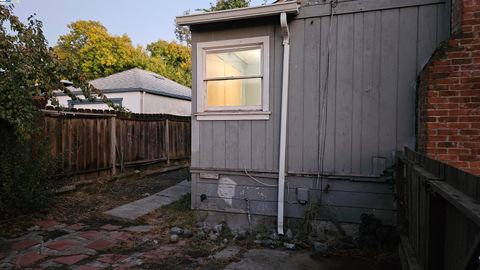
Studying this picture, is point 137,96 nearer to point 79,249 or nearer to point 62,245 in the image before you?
point 62,245

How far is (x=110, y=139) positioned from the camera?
862 cm

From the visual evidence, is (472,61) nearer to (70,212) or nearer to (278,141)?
(278,141)

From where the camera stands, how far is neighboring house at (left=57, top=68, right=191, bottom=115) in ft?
47.0

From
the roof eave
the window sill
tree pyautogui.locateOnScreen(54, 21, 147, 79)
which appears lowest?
the window sill

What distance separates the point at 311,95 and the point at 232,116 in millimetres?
1220

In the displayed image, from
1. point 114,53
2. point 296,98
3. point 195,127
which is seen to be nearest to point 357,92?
point 296,98

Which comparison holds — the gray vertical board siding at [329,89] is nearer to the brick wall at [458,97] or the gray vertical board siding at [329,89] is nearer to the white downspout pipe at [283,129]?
the white downspout pipe at [283,129]

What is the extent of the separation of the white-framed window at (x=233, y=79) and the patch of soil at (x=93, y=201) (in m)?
2.49

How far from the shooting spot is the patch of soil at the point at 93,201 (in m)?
5.26

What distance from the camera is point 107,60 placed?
2803cm

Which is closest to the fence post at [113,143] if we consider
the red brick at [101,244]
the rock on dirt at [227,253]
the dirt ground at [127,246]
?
the dirt ground at [127,246]

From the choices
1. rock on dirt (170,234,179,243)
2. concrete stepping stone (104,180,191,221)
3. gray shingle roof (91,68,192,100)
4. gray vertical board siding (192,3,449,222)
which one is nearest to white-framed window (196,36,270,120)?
gray vertical board siding (192,3,449,222)

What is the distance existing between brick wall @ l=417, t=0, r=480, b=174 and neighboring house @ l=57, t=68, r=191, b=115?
12083 mm

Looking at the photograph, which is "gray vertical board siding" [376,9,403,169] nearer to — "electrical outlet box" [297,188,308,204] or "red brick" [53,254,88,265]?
"electrical outlet box" [297,188,308,204]
